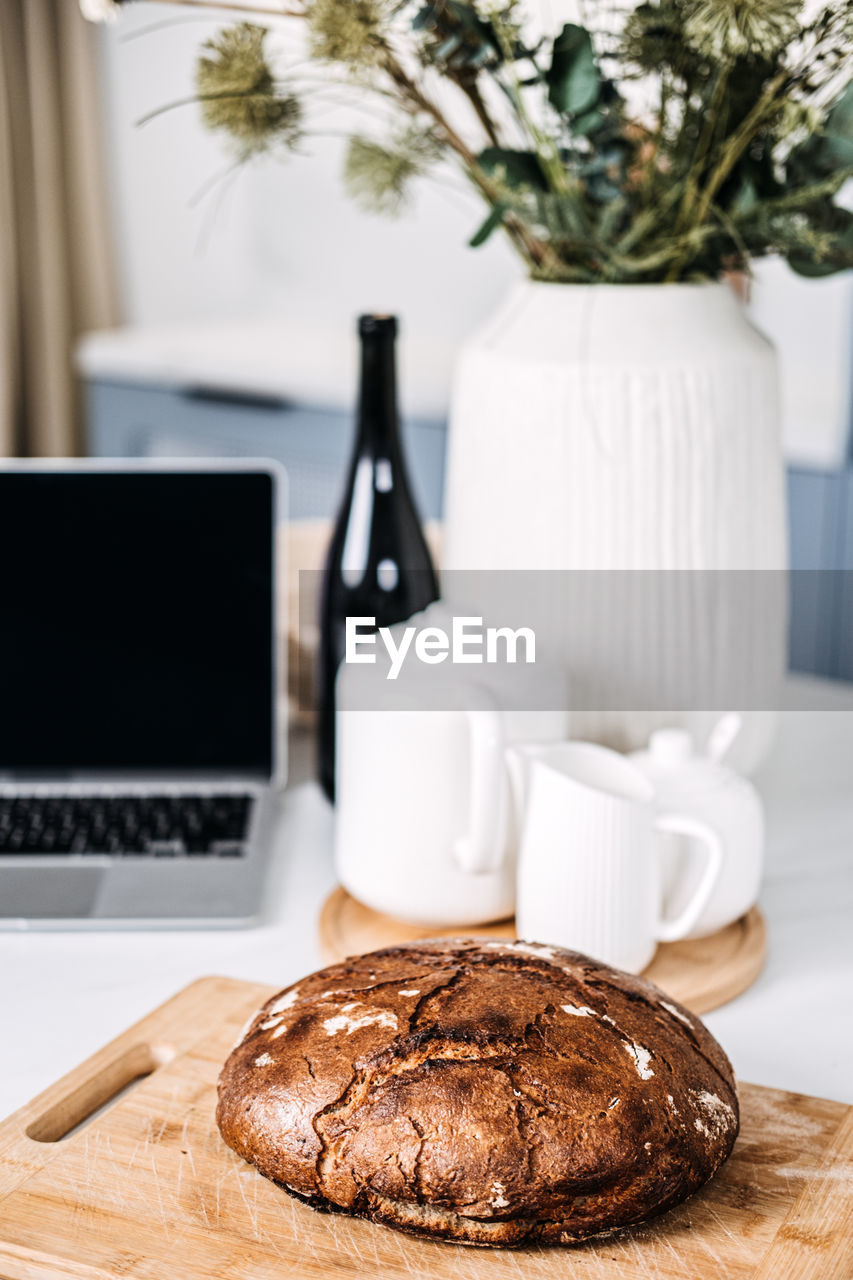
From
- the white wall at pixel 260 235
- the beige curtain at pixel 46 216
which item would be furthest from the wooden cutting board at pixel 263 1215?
the beige curtain at pixel 46 216

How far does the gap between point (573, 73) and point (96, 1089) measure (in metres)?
0.69

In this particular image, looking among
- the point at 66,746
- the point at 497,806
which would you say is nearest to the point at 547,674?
the point at 497,806

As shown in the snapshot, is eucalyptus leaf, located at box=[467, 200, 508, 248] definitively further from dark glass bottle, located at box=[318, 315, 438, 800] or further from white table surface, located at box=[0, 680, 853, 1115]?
white table surface, located at box=[0, 680, 853, 1115]

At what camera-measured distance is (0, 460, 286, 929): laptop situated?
1053 mm

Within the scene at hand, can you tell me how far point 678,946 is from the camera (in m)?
0.84

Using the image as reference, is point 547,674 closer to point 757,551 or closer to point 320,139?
point 757,551

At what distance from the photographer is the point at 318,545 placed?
54.1 inches

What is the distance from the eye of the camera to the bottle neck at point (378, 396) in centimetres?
99

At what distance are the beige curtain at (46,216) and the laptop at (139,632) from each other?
228 centimetres

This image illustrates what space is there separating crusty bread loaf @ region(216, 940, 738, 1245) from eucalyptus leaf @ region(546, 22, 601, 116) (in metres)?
0.57

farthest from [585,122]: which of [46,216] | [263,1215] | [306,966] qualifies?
[46,216]

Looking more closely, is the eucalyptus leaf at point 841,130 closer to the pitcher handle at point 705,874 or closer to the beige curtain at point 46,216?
the pitcher handle at point 705,874

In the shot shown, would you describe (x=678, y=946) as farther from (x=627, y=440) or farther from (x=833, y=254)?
(x=833, y=254)

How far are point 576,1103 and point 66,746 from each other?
64cm
